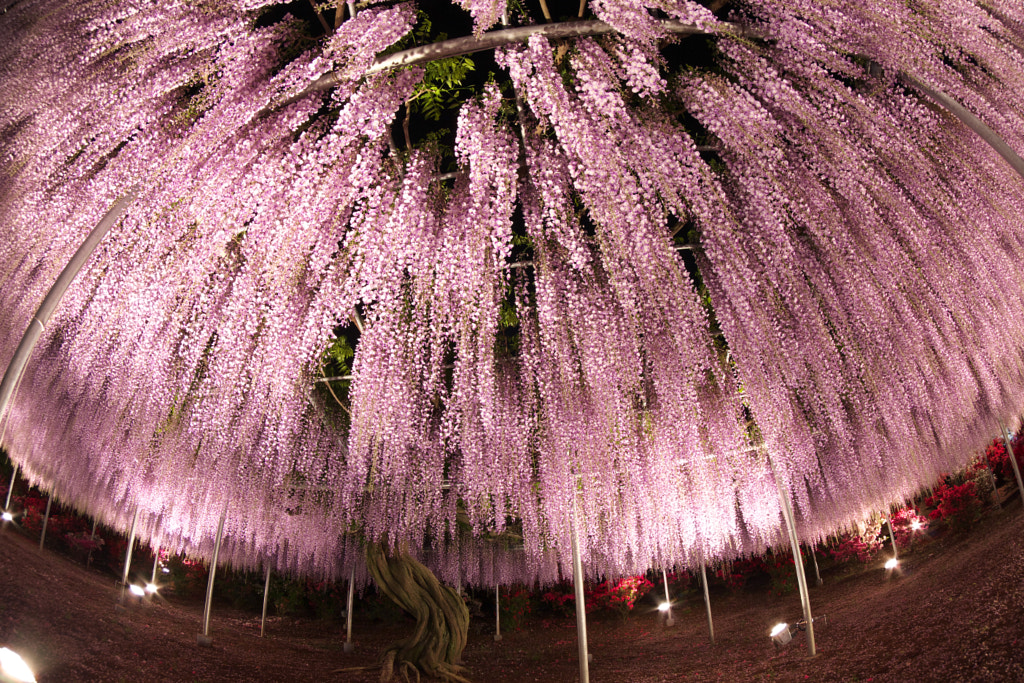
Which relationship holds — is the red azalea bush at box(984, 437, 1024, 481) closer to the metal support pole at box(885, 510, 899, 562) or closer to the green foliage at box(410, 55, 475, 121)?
the metal support pole at box(885, 510, 899, 562)

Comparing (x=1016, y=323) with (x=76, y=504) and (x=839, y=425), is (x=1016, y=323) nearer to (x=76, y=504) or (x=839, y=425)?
(x=839, y=425)

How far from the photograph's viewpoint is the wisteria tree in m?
2.79

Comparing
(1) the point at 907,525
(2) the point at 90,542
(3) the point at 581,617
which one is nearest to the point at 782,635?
(3) the point at 581,617

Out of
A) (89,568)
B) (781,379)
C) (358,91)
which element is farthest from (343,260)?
(89,568)

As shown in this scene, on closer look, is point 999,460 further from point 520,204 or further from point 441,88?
point 441,88

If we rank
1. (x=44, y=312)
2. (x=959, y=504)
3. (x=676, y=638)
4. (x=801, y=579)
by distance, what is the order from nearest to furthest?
(x=44, y=312) → (x=801, y=579) → (x=959, y=504) → (x=676, y=638)

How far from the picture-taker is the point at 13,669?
2943mm

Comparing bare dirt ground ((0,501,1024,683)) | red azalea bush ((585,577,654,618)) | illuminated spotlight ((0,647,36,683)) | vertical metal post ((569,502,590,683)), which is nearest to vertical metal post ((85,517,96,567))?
bare dirt ground ((0,501,1024,683))

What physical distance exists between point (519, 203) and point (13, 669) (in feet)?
12.9

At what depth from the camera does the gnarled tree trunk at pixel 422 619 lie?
26.6 feet

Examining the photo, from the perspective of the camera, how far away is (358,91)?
2.84 m

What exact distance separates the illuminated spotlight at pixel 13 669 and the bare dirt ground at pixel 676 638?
11.4 ft

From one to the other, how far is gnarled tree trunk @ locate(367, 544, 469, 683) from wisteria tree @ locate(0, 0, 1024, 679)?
4.04 metres

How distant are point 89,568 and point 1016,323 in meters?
15.8
